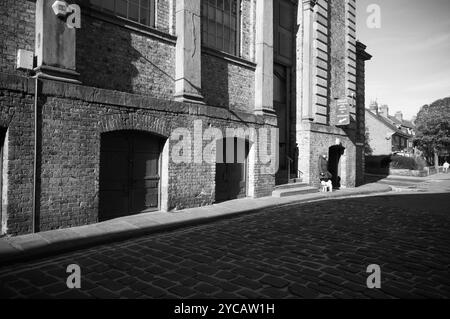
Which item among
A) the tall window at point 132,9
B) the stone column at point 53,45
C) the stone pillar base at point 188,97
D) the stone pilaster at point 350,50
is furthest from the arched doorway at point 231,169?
the stone pilaster at point 350,50

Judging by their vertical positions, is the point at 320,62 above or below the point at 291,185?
above

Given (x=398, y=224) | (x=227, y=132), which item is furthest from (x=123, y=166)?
(x=398, y=224)

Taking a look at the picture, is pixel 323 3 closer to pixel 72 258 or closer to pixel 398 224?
pixel 398 224

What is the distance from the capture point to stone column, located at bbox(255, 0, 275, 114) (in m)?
12.4

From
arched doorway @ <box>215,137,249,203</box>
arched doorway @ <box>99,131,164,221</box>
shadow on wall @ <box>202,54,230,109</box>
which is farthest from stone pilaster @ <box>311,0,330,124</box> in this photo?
arched doorway @ <box>99,131,164,221</box>

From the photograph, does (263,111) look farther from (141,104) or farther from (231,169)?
(141,104)

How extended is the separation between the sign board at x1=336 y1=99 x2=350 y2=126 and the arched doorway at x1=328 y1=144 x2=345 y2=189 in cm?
161

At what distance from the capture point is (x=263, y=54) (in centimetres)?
1257

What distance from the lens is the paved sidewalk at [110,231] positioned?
204 inches

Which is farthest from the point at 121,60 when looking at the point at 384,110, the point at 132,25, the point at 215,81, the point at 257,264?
the point at 384,110

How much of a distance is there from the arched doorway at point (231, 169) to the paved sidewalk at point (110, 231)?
93 centimetres

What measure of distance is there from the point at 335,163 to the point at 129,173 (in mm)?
13449

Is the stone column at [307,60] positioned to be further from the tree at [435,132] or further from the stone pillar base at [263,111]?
the tree at [435,132]
